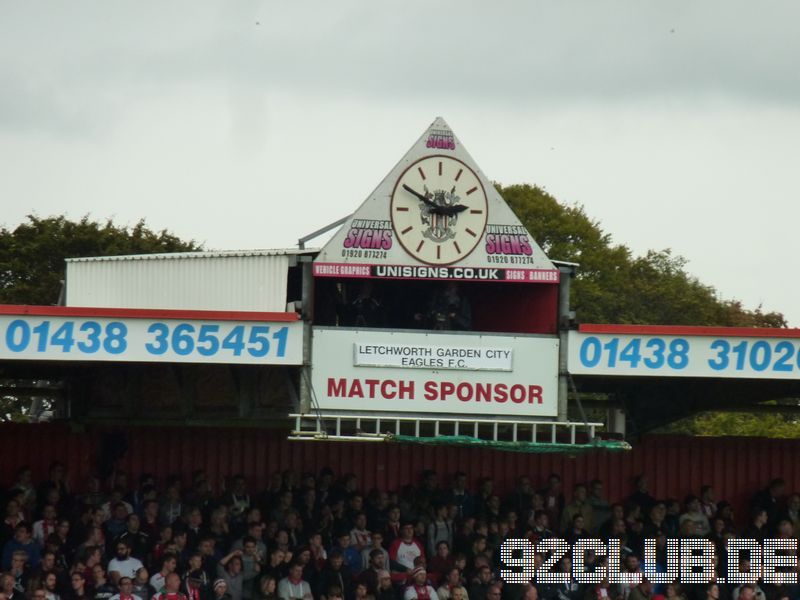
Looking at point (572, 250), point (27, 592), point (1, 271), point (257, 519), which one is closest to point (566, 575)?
point (257, 519)

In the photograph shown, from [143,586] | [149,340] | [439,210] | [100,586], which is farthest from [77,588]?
[439,210]

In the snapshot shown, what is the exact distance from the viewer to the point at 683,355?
2092 cm

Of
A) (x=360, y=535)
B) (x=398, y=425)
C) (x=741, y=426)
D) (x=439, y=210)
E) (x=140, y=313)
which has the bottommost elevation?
(x=360, y=535)

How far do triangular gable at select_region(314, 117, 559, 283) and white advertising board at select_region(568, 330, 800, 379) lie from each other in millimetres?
1588

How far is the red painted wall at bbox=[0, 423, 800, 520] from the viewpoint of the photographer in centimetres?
2372

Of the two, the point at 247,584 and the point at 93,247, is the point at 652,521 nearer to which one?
the point at 247,584

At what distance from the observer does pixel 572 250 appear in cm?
7300

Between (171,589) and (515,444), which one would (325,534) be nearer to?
(515,444)

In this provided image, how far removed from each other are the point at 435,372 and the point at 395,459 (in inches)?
186

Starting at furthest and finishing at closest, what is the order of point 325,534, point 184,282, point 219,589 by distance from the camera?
point 184,282 < point 325,534 < point 219,589

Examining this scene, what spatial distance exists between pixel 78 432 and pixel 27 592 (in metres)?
6.02

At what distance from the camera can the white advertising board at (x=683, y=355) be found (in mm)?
20844

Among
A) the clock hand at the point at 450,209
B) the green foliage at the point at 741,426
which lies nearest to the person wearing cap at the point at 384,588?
the clock hand at the point at 450,209

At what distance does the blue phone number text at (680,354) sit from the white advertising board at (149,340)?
3.92 meters
